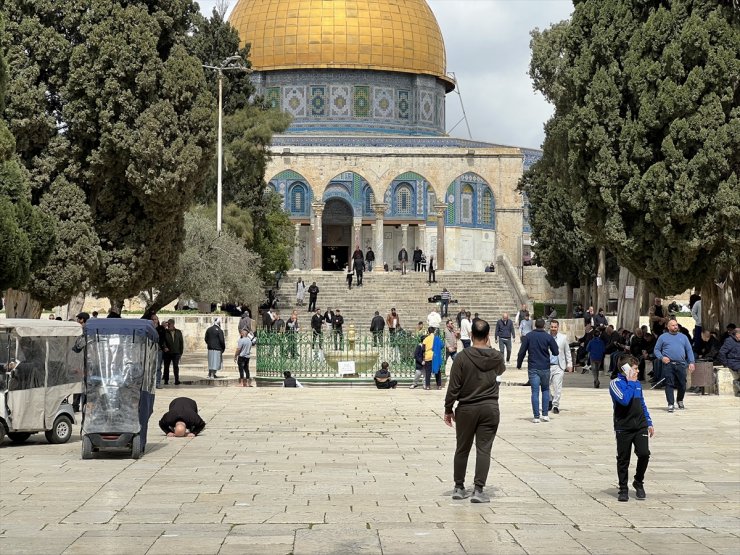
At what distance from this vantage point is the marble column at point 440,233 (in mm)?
49531

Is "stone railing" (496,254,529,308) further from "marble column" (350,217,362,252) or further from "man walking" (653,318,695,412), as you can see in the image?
"man walking" (653,318,695,412)

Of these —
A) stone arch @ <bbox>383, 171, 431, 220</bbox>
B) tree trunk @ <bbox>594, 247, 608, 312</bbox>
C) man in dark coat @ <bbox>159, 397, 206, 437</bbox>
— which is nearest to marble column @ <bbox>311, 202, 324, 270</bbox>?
stone arch @ <bbox>383, 171, 431, 220</bbox>

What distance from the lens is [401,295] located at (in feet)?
132

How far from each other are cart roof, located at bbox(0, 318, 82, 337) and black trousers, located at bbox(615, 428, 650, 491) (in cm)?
614

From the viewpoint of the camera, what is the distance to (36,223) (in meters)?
16.4

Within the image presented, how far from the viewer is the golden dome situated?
54.7 metres

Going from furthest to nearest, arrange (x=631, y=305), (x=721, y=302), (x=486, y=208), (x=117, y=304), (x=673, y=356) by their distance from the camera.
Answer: (x=486, y=208)
(x=631, y=305)
(x=117, y=304)
(x=721, y=302)
(x=673, y=356)

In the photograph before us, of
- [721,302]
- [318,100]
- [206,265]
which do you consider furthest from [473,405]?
[318,100]

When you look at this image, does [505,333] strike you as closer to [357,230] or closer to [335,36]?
[357,230]

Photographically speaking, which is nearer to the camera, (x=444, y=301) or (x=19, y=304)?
(x=19, y=304)

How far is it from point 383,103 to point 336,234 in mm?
6642

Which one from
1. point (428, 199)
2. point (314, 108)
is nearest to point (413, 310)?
point (428, 199)

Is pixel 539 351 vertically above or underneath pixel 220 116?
underneath

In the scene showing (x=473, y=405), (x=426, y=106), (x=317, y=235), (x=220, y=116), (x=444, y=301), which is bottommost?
(x=473, y=405)
